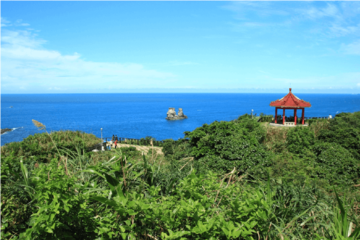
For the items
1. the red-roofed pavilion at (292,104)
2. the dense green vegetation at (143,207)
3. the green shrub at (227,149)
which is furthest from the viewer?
the red-roofed pavilion at (292,104)

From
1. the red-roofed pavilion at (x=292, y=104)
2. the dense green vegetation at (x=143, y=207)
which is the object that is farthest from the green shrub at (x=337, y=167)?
the red-roofed pavilion at (x=292, y=104)

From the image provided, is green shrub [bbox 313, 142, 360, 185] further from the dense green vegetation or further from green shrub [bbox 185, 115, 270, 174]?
the dense green vegetation

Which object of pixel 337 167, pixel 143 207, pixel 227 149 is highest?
pixel 143 207

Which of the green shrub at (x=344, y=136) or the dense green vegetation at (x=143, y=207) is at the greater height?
the dense green vegetation at (x=143, y=207)

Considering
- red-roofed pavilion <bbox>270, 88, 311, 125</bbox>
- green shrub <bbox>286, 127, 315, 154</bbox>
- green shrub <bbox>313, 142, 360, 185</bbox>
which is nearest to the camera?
green shrub <bbox>313, 142, 360, 185</bbox>

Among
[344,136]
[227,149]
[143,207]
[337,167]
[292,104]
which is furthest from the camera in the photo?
[292,104]

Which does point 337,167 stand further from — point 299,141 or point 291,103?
point 291,103

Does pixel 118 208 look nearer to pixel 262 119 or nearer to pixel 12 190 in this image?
pixel 12 190

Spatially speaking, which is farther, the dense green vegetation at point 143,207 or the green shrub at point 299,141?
the green shrub at point 299,141

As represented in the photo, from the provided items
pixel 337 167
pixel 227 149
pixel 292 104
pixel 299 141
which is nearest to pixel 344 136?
pixel 299 141

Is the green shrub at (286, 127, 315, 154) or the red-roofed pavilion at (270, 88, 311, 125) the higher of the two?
the red-roofed pavilion at (270, 88, 311, 125)

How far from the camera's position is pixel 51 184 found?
6.56ft

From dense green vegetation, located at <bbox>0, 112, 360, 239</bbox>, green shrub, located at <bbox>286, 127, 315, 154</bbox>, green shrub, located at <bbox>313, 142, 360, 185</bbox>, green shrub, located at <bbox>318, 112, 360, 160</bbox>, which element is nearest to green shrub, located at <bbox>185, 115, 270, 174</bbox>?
green shrub, located at <bbox>313, 142, 360, 185</bbox>

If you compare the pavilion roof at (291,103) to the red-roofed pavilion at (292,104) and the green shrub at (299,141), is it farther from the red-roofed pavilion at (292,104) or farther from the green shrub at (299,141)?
the green shrub at (299,141)
